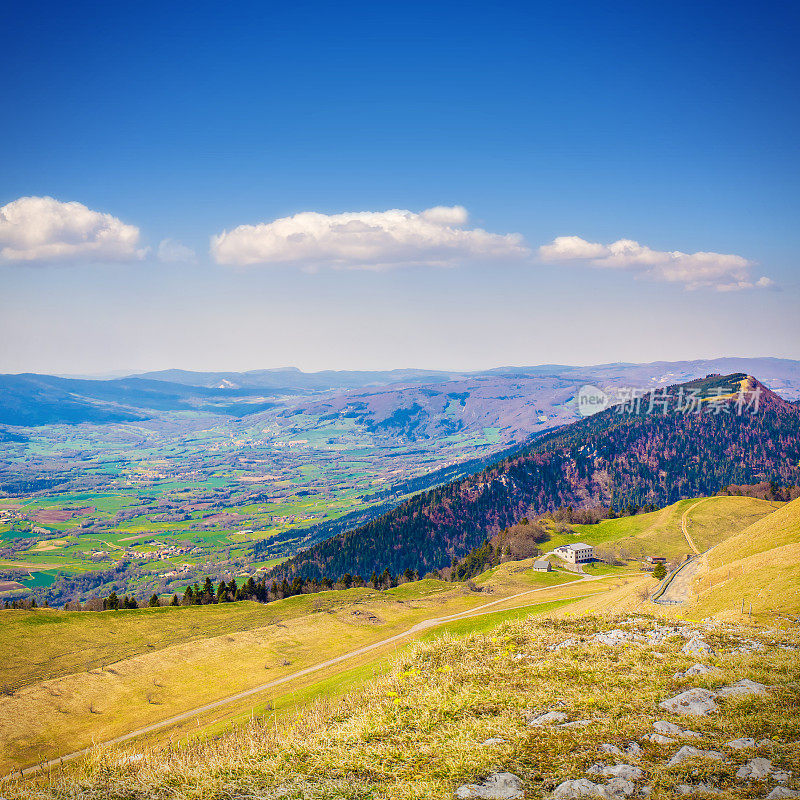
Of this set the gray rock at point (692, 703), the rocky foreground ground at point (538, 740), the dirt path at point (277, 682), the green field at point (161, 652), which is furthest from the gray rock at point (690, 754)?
the green field at point (161, 652)

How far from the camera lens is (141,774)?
1454 centimetres

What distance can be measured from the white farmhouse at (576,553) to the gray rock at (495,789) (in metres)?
102

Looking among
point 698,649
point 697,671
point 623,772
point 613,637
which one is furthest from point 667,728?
point 613,637

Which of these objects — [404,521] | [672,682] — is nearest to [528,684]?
[672,682]

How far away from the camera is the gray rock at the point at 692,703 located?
15.2 m

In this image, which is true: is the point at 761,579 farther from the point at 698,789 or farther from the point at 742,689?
the point at 698,789

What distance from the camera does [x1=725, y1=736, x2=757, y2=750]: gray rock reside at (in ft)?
40.3

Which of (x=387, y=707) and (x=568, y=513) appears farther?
(x=568, y=513)

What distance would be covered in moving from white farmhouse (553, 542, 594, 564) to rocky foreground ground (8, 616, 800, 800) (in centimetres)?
8904

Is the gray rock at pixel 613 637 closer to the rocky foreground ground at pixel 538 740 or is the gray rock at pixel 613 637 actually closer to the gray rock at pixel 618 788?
the rocky foreground ground at pixel 538 740

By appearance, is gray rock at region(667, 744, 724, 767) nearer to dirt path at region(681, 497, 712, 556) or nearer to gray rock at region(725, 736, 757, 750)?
gray rock at region(725, 736, 757, 750)

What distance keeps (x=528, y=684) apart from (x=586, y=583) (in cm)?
7622

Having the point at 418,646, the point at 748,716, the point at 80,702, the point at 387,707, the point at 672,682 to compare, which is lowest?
the point at 80,702

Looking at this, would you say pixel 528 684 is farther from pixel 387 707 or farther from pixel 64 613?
pixel 64 613
